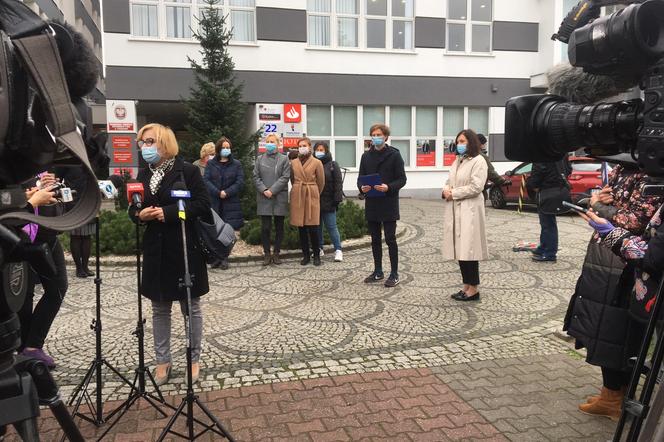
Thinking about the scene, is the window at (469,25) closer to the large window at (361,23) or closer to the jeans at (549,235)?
the large window at (361,23)

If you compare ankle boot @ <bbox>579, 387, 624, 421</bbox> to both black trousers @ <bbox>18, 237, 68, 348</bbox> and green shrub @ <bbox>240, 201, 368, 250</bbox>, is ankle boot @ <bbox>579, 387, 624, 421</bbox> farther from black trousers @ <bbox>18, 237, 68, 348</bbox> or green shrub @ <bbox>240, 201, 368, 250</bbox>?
green shrub @ <bbox>240, 201, 368, 250</bbox>

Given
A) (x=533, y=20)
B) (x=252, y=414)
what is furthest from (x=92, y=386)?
(x=533, y=20)

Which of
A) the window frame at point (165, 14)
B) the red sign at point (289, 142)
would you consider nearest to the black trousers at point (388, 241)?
the red sign at point (289, 142)

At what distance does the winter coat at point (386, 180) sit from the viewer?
21.5ft

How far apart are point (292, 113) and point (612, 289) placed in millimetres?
15784

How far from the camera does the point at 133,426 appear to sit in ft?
10.6

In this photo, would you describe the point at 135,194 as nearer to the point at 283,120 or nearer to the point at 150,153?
the point at 150,153

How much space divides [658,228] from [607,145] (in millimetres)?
455

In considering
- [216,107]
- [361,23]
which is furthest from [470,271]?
[361,23]

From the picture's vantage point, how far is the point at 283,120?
18.0 meters

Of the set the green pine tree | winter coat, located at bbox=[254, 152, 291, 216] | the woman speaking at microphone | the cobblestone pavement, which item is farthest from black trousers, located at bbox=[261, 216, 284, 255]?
the woman speaking at microphone

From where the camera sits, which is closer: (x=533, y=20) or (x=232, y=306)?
(x=232, y=306)

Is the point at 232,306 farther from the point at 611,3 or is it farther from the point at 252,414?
the point at 611,3

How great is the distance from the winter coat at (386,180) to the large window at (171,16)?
1223 cm
